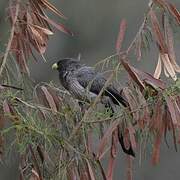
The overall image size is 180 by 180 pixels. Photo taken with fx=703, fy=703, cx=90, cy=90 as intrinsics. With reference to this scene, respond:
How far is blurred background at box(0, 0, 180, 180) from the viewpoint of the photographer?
218 inches

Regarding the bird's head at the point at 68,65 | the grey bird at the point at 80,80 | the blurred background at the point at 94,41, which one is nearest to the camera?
the grey bird at the point at 80,80

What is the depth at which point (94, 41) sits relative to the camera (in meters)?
5.65

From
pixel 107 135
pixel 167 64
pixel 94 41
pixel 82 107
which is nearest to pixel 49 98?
pixel 82 107

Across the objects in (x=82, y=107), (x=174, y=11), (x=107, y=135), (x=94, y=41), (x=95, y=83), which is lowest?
(x=107, y=135)

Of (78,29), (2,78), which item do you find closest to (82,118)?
(2,78)

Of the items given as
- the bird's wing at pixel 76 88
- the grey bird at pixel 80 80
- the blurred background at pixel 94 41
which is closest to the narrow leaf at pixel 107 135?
the grey bird at pixel 80 80

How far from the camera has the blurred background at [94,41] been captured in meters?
5.54

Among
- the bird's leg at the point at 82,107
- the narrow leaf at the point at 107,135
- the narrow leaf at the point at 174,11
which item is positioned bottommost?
the narrow leaf at the point at 107,135

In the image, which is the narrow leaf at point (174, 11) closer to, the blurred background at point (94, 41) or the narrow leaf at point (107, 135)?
the narrow leaf at point (107, 135)

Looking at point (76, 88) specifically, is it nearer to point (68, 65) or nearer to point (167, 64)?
point (68, 65)

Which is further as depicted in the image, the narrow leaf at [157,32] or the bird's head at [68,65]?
the bird's head at [68,65]

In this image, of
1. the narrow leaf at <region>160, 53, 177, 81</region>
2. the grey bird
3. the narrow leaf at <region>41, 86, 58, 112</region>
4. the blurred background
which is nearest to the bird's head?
the grey bird

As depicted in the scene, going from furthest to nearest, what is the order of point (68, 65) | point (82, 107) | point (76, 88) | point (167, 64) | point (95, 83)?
point (68, 65), point (76, 88), point (95, 83), point (82, 107), point (167, 64)

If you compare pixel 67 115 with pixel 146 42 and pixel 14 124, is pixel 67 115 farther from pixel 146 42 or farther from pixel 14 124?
pixel 146 42
